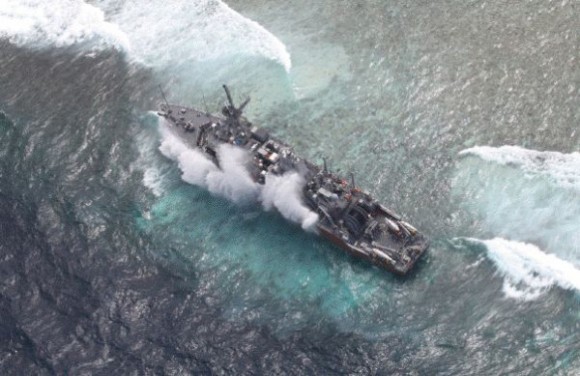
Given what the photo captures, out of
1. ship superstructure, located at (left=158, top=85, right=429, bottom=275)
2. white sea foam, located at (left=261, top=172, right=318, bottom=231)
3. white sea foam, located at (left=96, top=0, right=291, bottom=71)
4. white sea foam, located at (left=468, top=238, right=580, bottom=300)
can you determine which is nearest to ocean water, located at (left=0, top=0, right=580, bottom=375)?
white sea foam, located at (left=468, top=238, right=580, bottom=300)

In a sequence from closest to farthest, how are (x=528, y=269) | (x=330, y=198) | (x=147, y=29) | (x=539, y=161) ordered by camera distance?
(x=528, y=269), (x=330, y=198), (x=539, y=161), (x=147, y=29)

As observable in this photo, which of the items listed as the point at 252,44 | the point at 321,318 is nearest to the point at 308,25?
the point at 252,44

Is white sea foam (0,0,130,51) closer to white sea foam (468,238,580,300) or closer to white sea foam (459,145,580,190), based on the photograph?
white sea foam (459,145,580,190)

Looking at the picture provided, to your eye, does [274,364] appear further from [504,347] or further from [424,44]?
[424,44]

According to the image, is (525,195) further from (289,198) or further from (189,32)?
(189,32)

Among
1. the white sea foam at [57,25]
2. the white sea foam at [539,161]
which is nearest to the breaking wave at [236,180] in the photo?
the white sea foam at [539,161]

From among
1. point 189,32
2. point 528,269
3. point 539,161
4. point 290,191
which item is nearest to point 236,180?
point 290,191
